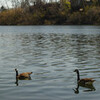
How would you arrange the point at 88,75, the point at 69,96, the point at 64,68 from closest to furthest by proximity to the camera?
the point at 69,96, the point at 88,75, the point at 64,68

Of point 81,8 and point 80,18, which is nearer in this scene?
point 80,18

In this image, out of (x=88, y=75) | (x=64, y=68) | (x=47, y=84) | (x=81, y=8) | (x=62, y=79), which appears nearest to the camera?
(x=47, y=84)

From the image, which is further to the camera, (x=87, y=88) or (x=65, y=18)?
(x=65, y=18)

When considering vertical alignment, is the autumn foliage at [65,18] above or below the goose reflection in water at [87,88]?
below

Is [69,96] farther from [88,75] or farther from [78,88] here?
[88,75]

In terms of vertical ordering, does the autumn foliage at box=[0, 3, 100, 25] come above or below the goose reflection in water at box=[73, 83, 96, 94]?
below

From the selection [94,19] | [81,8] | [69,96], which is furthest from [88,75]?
[81,8]

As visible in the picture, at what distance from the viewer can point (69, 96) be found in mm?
14055

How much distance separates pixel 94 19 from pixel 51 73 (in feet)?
526

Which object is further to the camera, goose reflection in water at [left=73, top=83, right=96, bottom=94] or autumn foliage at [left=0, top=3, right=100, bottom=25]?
autumn foliage at [left=0, top=3, right=100, bottom=25]

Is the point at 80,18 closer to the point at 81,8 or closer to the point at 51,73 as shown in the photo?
the point at 81,8

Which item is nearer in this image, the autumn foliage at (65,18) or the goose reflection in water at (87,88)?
the goose reflection in water at (87,88)

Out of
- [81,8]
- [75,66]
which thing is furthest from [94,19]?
[75,66]

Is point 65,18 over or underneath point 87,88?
underneath
